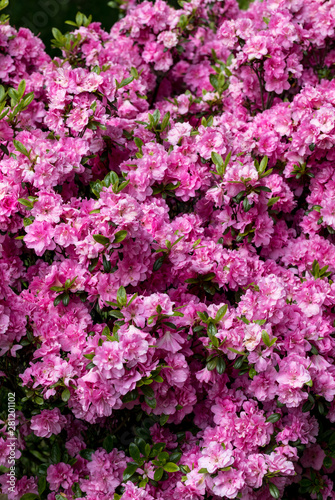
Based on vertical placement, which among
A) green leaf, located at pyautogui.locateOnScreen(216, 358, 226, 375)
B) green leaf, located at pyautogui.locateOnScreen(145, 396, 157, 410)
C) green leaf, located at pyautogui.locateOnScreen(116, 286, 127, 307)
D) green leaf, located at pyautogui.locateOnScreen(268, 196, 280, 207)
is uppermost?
green leaf, located at pyautogui.locateOnScreen(116, 286, 127, 307)

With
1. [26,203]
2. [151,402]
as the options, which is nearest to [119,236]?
[26,203]

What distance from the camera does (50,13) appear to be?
5824mm

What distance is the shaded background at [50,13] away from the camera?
5.68 metres

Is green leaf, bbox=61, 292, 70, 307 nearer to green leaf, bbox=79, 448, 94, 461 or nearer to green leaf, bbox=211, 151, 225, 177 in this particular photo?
green leaf, bbox=79, 448, 94, 461

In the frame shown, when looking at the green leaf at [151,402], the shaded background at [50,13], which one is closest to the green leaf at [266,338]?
the green leaf at [151,402]

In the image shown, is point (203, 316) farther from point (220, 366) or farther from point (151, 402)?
point (151, 402)

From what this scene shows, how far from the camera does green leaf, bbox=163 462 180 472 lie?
2.05 metres

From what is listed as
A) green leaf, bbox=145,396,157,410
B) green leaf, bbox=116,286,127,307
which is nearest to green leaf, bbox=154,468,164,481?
green leaf, bbox=145,396,157,410

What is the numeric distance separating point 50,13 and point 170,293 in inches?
177

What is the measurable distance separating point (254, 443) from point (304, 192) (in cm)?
127

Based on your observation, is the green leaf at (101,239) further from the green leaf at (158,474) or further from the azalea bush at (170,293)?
the green leaf at (158,474)

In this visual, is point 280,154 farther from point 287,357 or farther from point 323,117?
point 287,357

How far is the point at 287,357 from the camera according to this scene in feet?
6.73

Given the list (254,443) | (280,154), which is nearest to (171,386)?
(254,443)
